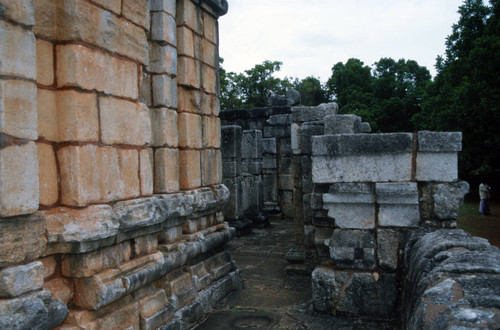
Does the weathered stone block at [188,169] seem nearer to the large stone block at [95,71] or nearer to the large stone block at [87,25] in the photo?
the large stone block at [95,71]

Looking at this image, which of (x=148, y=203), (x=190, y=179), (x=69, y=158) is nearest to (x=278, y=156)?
(x=190, y=179)

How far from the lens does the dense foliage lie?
14.6 meters

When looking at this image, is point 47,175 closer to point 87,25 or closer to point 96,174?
point 96,174

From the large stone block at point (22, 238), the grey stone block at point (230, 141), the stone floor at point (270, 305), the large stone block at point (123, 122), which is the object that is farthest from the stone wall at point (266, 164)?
the large stone block at point (22, 238)

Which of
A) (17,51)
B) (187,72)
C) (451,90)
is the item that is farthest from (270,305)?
(451,90)

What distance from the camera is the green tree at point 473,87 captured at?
47.1ft

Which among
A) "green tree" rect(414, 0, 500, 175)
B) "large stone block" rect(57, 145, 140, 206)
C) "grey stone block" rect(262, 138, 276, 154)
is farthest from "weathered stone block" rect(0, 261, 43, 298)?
"green tree" rect(414, 0, 500, 175)

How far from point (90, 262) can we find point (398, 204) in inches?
111

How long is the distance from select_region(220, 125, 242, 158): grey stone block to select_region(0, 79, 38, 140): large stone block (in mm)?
6987

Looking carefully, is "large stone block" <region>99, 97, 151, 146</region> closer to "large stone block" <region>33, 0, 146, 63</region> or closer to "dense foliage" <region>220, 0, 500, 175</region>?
"large stone block" <region>33, 0, 146, 63</region>

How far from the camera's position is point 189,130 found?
183 inches

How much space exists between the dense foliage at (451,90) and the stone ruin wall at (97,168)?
12.9 m

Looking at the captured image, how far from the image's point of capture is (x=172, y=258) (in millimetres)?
4012

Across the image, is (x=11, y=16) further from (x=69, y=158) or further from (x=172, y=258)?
(x=172, y=258)
